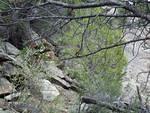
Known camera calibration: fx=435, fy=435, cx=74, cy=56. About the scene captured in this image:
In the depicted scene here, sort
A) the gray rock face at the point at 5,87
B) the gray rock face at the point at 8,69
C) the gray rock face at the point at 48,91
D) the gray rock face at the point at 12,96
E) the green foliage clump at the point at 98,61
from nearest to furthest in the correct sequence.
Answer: the gray rock face at the point at 12,96, the gray rock face at the point at 5,87, the gray rock face at the point at 8,69, the green foliage clump at the point at 98,61, the gray rock face at the point at 48,91

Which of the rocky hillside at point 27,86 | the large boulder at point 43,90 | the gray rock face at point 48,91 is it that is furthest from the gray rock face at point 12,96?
the gray rock face at point 48,91

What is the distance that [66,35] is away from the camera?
949 centimetres

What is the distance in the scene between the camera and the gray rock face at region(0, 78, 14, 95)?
7.54 metres

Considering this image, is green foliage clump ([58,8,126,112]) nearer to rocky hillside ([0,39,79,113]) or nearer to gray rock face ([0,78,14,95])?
A: rocky hillside ([0,39,79,113])

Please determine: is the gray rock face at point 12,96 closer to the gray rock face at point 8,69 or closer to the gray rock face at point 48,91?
the gray rock face at point 8,69

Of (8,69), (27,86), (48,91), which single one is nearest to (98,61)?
(48,91)

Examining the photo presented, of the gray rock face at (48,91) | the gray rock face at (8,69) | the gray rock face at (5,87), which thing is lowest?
Result: the gray rock face at (48,91)

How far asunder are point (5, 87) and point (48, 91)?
1230mm

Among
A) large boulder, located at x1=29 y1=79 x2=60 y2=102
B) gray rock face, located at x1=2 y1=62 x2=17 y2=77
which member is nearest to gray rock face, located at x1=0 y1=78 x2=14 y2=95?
gray rock face, located at x1=2 y1=62 x2=17 y2=77

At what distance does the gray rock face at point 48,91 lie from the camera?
27.5ft

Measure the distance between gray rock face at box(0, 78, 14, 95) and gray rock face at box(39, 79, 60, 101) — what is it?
0.69m

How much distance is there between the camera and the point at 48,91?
8695mm

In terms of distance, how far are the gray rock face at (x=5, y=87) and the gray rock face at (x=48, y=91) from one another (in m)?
0.69

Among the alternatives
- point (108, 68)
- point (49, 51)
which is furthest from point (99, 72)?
point (49, 51)
